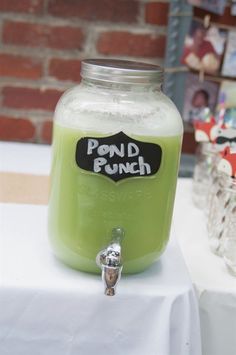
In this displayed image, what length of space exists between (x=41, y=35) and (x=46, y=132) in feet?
0.88

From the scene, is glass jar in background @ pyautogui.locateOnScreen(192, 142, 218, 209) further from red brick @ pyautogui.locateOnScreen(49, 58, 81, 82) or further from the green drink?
red brick @ pyautogui.locateOnScreen(49, 58, 81, 82)

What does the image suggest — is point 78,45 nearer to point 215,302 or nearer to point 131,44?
point 131,44

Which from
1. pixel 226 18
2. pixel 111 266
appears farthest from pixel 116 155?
pixel 226 18

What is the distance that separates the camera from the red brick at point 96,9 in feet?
4.60

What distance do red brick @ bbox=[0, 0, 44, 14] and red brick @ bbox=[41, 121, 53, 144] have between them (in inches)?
12.0

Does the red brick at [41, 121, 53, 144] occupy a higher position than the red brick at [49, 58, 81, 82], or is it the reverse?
the red brick at [49, 58, 81, 82]

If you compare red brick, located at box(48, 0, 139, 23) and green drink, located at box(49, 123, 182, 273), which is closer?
green drink, located at box(49, 123, 182, 273)

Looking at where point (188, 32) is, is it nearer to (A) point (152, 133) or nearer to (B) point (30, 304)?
(A) point (152, 133)

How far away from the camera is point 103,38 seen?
143cm

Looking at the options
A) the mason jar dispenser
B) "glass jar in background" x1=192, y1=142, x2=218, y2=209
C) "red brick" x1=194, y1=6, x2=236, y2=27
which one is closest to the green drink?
the mason jar dispenser

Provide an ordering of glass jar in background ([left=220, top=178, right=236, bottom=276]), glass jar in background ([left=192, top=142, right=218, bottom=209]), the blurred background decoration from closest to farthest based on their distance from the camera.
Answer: glass jar in background ([left=220, top=178, right=236, bottom=276]) → glass jar in background ([left=192, top=142, right=218, bottom=209]) → the blurred background decoration

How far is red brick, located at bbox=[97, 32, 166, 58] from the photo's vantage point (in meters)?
1.43

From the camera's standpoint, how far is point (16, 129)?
4.94 ft

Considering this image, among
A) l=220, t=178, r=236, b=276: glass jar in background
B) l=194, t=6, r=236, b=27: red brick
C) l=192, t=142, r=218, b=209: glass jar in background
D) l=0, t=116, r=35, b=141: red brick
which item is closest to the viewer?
l=220, t=178, r=236, b=276: glass jar in background
